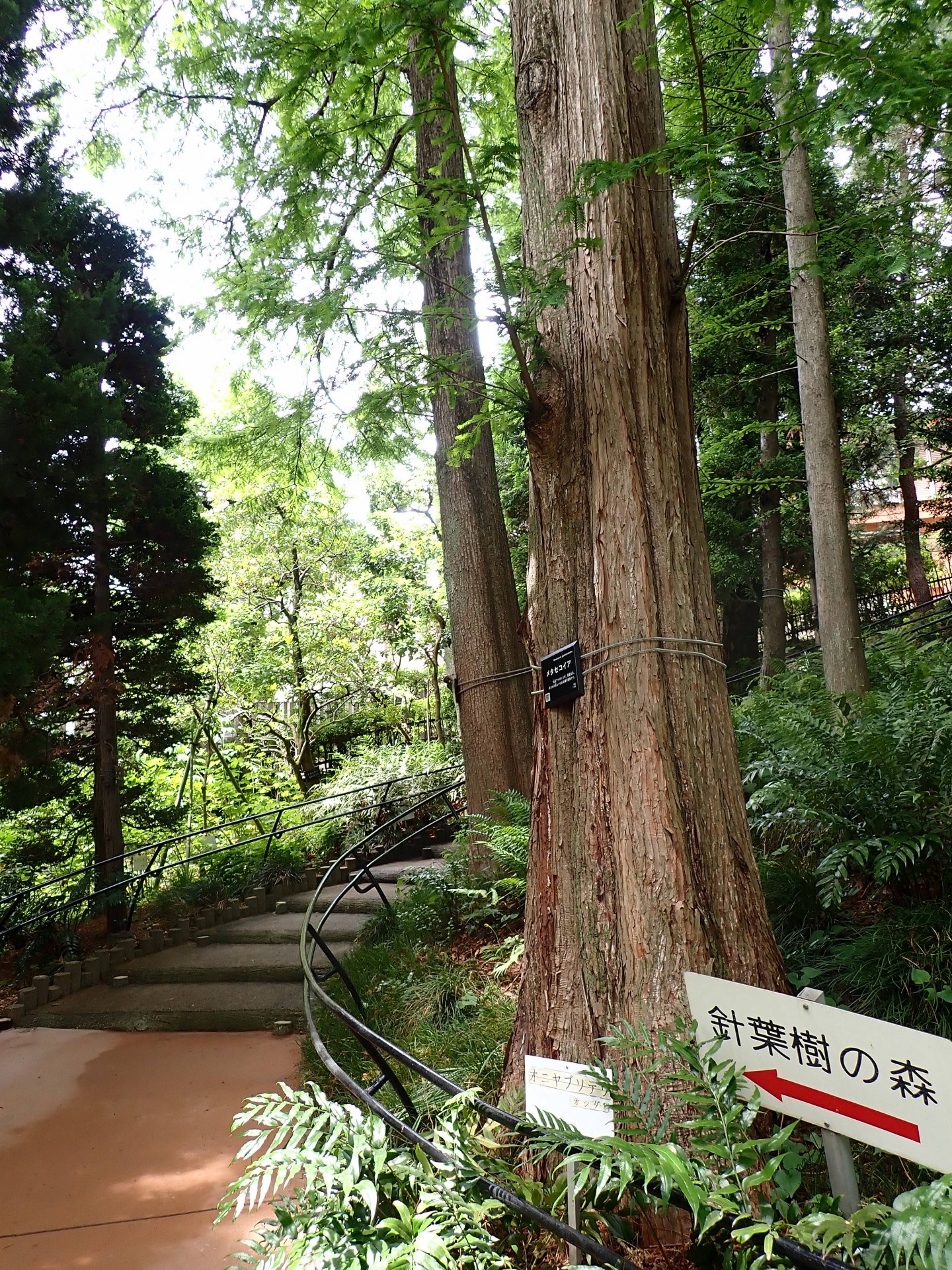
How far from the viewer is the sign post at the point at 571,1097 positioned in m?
2.19

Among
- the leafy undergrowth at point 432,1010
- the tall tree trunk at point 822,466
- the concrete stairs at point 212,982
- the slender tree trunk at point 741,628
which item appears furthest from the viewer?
the slender tree trunk at point 741,628

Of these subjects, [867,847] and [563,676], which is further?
[867,847]

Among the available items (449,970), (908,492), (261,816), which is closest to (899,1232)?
(449,970)

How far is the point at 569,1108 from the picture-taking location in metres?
2.24

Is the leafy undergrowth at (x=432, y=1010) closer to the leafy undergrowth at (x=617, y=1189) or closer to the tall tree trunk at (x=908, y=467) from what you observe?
the leafy undergrowth at (x=617, y=1189)

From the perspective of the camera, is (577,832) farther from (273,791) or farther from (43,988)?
(273,791)

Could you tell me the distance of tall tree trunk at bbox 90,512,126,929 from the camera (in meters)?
8.48

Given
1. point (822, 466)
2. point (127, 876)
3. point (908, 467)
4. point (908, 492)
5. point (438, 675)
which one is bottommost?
point (127, 876)

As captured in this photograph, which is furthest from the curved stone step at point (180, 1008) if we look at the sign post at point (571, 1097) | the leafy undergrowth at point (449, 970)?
the sign post at point (571, 1097)

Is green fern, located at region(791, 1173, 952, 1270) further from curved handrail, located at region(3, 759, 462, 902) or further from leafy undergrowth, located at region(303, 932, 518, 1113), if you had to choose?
curved handrail, located at region(3, 759, 462, 902)

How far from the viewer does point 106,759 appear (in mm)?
8695

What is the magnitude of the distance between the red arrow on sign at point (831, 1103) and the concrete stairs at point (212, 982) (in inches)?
191

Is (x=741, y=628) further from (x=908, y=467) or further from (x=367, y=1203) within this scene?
(x=367, y=1203)

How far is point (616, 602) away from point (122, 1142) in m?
4.30
